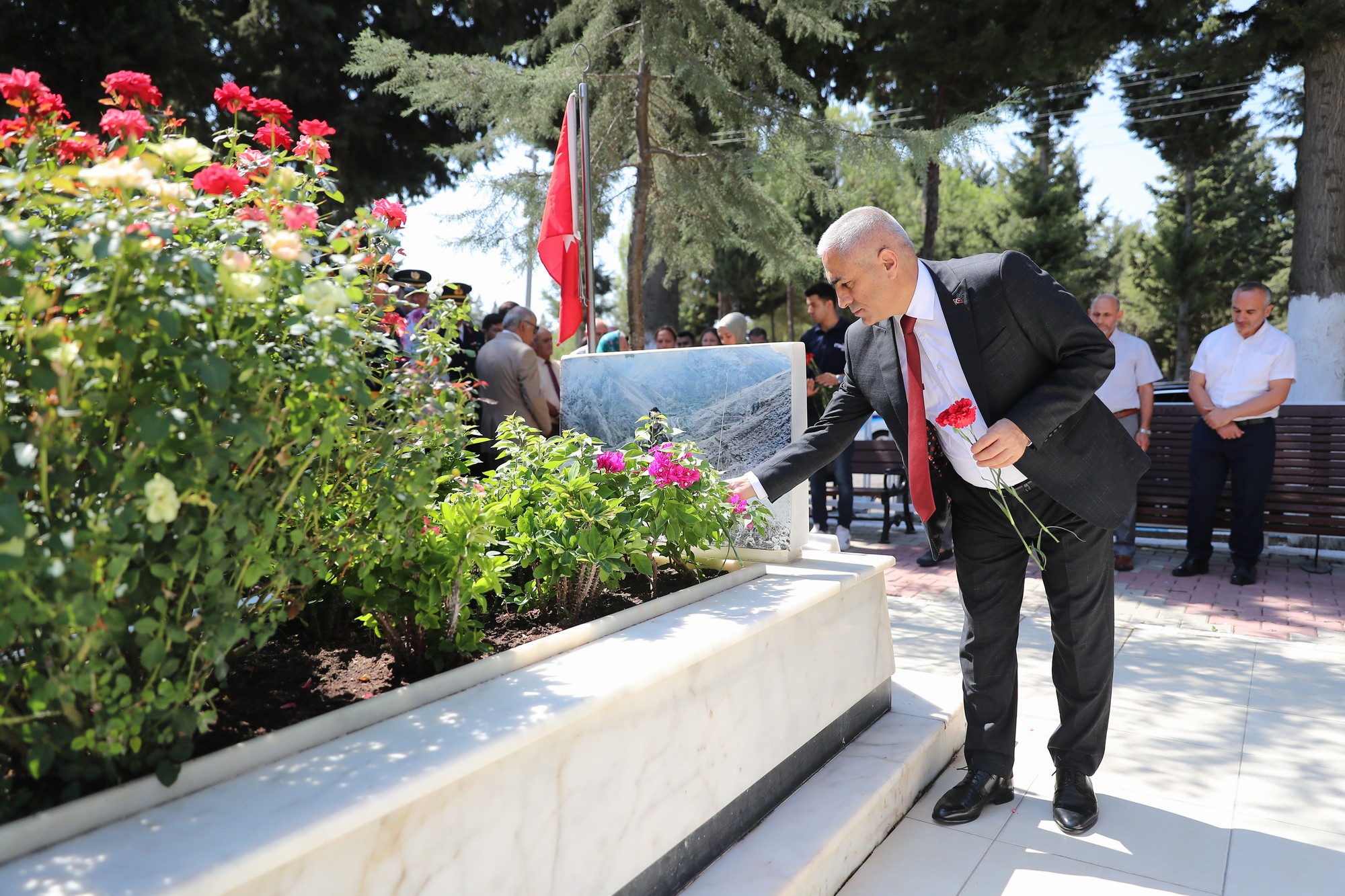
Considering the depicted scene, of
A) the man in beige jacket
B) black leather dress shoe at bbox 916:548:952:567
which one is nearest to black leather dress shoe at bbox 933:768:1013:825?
the man in beige jacket

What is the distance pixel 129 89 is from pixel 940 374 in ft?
7.21

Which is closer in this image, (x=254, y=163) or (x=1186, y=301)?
(x=254, y=163)

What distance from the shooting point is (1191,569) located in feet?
20.7

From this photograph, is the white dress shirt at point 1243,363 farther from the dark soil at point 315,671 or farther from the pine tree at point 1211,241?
the pine tree at point 1211,241

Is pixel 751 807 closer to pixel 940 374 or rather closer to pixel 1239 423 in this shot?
pixel 940 374

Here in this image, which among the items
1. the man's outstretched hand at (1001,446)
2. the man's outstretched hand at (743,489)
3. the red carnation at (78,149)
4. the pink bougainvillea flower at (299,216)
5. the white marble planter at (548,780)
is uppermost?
the red carnation at (78,149)

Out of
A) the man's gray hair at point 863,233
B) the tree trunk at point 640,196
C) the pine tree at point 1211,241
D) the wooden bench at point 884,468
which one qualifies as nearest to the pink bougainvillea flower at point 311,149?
the man's gray hair at point 863,233

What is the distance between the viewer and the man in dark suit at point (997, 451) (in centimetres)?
254

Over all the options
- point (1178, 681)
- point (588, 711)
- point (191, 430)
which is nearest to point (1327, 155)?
point (1178, 681)

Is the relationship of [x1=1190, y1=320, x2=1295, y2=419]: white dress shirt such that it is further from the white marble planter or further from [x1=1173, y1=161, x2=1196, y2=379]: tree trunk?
[x1=1173, y1=161, x2=1196, y2=379]: tree trunk

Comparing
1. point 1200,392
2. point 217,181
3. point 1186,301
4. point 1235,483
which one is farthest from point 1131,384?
point 1186,301

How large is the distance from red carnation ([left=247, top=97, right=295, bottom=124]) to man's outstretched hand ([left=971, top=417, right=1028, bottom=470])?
1862 mm

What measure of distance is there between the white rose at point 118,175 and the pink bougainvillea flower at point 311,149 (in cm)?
59

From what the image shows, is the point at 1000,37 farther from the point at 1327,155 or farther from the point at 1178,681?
the point at 1178,681
